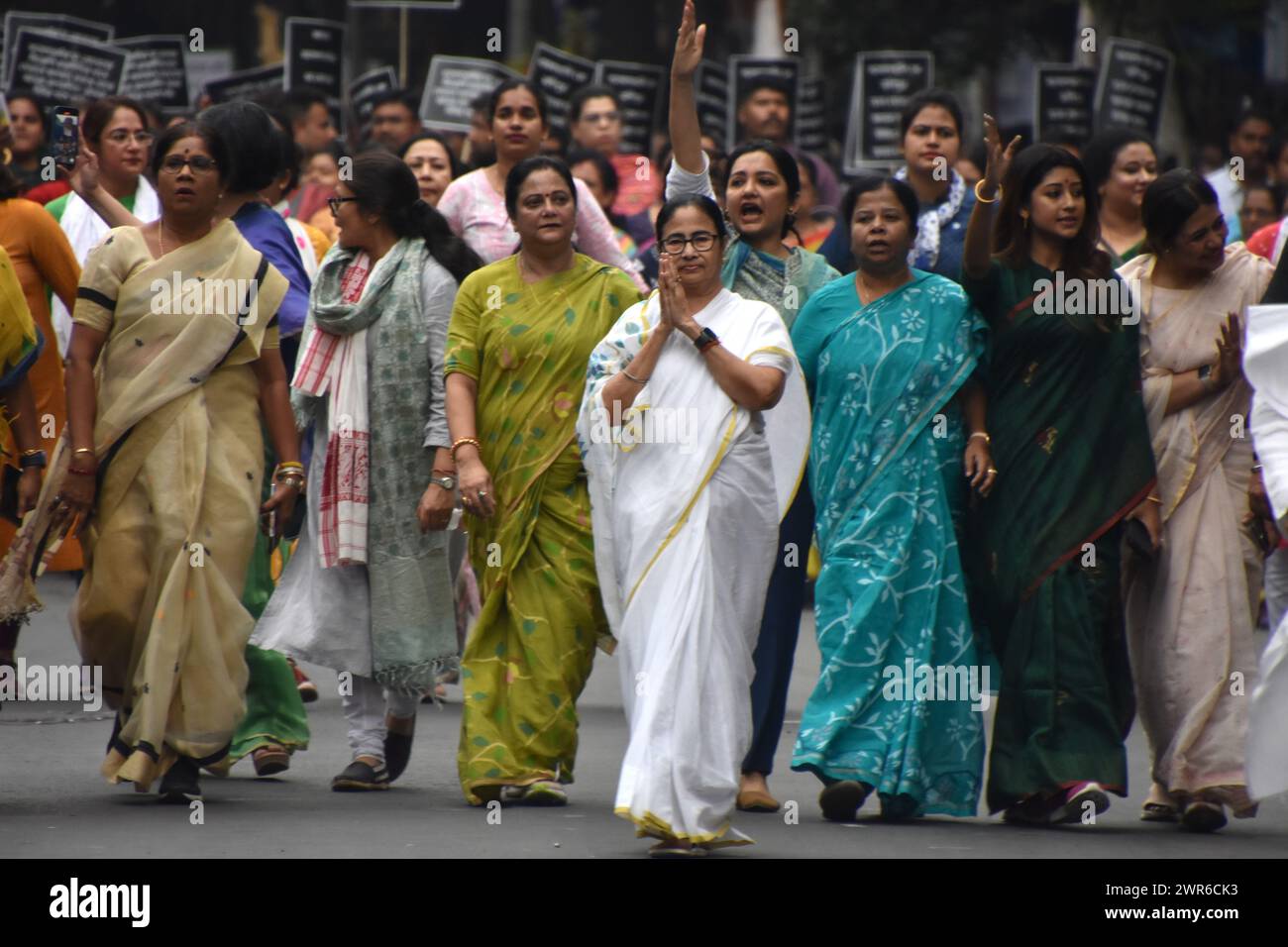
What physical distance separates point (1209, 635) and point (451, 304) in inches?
106

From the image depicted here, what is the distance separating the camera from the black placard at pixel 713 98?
1642cm

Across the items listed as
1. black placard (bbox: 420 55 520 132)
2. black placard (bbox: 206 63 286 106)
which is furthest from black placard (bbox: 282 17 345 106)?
black placard (bbox: 420 55 520 132)

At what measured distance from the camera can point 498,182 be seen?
31.0 ft

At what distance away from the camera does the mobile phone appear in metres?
8.04

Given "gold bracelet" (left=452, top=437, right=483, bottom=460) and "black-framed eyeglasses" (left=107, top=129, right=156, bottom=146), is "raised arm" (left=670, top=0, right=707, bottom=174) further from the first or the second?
"black-framed eyeglasses" (left=107, top=129, right=156, bottom=146)

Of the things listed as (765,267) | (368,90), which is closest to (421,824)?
(765,267)

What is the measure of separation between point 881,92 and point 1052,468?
8.92m

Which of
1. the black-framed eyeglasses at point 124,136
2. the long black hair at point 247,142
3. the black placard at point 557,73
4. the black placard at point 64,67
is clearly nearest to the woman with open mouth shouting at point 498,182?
the long black hair at point 247,142

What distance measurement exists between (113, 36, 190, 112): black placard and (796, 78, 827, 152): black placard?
424 centimetres

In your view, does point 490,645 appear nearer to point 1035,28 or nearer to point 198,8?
point 1035,28

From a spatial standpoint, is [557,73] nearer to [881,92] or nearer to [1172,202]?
[881,92]

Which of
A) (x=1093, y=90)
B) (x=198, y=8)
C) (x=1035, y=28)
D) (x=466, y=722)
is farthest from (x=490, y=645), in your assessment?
(x=198, y=8)

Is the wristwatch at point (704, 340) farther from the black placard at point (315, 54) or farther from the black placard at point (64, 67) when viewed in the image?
the black placard at point (315, 54)

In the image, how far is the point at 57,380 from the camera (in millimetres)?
9086
